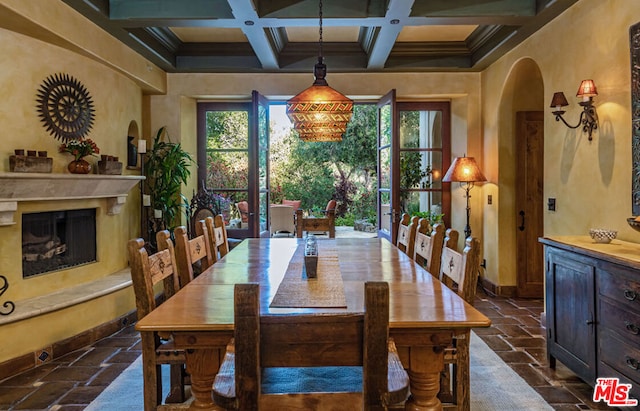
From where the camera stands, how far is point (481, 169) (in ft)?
17.5

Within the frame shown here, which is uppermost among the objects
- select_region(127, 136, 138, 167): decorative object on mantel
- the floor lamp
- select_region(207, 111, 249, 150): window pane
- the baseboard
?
select_region(207, 111, 249, 150): window pane

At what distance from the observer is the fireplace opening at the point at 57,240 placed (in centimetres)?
342

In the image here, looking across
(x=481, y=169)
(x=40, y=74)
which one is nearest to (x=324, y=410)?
(x=40, y=74)

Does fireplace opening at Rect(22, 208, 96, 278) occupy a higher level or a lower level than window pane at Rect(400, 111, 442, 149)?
lower

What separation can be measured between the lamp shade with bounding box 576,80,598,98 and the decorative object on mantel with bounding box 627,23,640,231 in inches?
13.9

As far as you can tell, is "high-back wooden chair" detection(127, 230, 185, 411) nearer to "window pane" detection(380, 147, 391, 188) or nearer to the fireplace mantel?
the fireplace mantel

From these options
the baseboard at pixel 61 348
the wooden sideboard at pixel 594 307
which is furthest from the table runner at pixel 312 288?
the baseboard at pixel 61 348

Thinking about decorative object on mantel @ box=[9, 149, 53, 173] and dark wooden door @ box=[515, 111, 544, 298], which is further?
dark wooden door @ box=[515, 111, 544, 298]

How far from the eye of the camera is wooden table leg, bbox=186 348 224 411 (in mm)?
1328

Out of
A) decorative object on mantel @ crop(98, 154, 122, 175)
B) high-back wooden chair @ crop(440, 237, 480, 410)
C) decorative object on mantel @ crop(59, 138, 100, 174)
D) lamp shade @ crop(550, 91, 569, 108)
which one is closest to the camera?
high-back wooden chair @ crop(440, 237, 480, 410)

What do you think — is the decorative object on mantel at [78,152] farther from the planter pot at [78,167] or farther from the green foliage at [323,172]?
the green foliage at [323,172]

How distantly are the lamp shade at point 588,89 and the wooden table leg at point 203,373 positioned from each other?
3.03 metres

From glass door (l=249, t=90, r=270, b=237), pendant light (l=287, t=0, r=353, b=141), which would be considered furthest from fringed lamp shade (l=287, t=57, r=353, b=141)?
glass door (l=249, t=90, r=270, b=237)

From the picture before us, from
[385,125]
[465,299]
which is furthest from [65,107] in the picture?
[465,299]
